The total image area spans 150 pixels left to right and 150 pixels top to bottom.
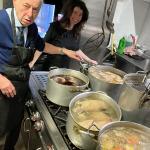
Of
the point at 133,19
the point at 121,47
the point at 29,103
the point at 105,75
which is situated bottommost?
the point at 29,103

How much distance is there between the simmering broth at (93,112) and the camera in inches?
34.8

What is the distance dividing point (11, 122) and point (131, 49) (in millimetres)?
1382

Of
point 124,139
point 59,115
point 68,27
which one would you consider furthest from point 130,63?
point 124,139

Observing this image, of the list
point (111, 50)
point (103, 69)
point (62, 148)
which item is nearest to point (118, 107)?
point (62, 148)

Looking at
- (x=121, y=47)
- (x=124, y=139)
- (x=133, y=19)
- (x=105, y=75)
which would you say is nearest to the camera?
(x=124, y=139)

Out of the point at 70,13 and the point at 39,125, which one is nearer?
the point at 39,125

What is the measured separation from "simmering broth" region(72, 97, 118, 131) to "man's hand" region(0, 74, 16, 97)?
1.19ft

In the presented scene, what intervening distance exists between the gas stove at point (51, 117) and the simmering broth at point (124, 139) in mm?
182

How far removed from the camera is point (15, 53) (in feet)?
3.69

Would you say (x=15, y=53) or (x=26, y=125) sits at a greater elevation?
(x=15, y=53)

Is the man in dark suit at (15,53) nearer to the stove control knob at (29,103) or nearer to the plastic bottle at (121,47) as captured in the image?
the stove control knob at (29,103)

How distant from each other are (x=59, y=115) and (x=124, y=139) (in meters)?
0.38

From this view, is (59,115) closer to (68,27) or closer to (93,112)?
(93,112)

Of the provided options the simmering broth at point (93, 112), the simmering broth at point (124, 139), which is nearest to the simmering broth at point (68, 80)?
the simmering broth at point (93, 112)
